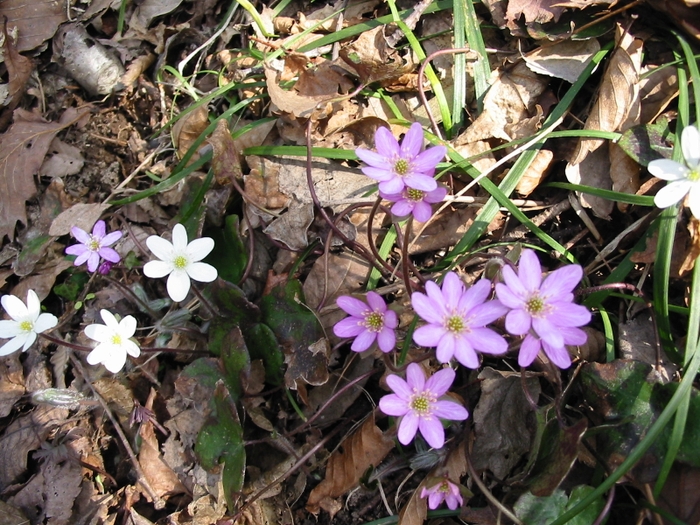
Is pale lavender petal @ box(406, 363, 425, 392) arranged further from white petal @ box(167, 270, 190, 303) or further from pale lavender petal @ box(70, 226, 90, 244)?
pale lavender petal @ box(70, 226, 90, 244)

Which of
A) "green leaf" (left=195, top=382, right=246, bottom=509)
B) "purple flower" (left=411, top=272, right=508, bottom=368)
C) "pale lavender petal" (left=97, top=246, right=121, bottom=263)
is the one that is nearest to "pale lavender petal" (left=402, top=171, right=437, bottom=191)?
"purple flower" (left=411, top=272, right=508, bottom=368)

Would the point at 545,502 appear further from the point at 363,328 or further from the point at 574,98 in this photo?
the point at 574,98

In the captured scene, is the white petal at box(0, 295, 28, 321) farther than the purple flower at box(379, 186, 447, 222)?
Yes

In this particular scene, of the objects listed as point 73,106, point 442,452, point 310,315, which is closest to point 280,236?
point 310,315

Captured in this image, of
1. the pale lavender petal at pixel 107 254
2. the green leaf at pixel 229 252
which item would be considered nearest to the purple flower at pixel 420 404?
the green leaf at pixel 229 252

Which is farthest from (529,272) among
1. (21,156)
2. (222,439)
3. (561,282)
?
(21,156)

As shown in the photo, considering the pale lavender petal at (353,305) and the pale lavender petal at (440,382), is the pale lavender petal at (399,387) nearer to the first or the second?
the pale lavender petal at (440,382)
